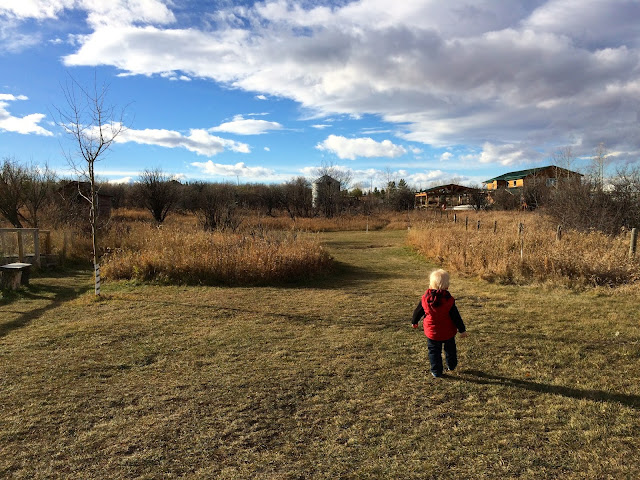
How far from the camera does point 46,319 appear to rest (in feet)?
22.8

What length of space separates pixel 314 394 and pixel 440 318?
5.14 ft

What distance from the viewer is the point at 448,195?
194ft

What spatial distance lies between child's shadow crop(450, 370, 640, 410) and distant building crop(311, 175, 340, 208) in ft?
125

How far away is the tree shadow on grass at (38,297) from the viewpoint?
670 cm

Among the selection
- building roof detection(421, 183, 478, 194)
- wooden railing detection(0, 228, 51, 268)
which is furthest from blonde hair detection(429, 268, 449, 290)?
building roof detection(421, 183, 478, 194)

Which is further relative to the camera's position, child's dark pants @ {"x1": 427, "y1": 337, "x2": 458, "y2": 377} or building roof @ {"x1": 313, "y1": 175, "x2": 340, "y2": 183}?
building roof @ {"x1": 313, "y1": 175, "x2": 340, "y2": 183}

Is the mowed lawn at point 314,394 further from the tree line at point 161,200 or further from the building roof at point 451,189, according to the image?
the building roof at point 451,189

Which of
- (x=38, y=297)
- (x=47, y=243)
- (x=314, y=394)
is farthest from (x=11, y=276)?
(x=314, y=394)

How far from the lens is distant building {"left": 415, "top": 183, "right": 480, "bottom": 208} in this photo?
179 ft

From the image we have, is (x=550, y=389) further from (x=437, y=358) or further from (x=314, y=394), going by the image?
(x=314, y=394)

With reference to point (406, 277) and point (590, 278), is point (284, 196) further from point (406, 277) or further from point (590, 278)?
point (590, 278)

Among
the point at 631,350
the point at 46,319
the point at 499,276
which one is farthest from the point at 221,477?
the point at 499,276

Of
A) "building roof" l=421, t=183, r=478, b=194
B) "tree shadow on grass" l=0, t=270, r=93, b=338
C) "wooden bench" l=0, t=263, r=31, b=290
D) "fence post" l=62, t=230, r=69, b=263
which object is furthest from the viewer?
"building roof" l=421, t=183, r=478, b=194

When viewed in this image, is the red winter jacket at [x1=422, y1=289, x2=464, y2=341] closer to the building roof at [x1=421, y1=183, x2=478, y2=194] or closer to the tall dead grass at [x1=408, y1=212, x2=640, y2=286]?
the tall dead grass at [x1=408, y1=212, x2=640, y2=286]
